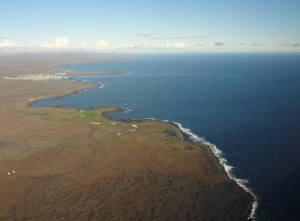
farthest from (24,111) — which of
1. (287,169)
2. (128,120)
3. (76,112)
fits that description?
(287,169)

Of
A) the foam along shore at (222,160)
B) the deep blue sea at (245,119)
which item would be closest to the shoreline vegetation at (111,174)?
the foam along shore at (222,160)

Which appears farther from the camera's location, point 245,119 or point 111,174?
point 245,119

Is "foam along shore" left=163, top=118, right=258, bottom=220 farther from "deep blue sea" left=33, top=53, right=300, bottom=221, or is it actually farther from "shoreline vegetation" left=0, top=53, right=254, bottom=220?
"deep blue sea" left=33, top=53, right=300, bottom=221

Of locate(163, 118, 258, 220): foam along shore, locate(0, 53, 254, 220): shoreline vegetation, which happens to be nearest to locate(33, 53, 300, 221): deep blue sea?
locate(163, 118, 258, 220): foam along shore

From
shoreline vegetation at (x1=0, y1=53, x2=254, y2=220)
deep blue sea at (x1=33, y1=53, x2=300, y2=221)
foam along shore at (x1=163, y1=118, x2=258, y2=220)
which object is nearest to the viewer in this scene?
shoreline vegetation at (x1=0, y1=53, x2=254, y2=220)

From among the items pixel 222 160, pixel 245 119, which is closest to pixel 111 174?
pixel 222 160

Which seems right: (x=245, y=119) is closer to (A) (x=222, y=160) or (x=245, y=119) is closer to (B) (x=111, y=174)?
(A) (x=222, y=160)

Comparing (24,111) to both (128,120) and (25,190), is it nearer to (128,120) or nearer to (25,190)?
(128,120)

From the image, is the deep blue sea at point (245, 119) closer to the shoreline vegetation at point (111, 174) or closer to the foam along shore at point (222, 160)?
the foam along shore at point (222, 160)
